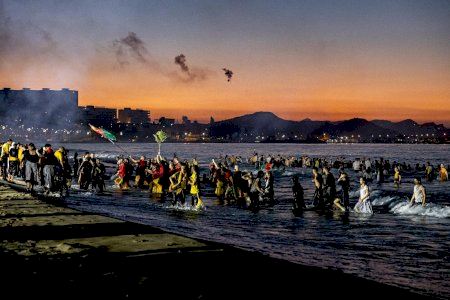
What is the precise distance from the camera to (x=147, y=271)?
620 centimetres

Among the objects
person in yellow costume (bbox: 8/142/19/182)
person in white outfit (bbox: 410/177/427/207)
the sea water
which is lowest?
the sea water

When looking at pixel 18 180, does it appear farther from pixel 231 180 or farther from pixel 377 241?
pixel 377 241

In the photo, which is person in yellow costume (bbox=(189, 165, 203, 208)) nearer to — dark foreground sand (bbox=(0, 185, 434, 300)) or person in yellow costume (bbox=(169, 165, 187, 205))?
person in yellow costume (bbox=(169, 165, 187, 205))

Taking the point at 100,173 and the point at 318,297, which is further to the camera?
the point at 100,173

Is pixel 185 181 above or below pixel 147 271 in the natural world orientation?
above

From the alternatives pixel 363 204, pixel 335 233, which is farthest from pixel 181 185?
pixel 363 204

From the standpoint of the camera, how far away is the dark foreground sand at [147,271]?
5.35 metres

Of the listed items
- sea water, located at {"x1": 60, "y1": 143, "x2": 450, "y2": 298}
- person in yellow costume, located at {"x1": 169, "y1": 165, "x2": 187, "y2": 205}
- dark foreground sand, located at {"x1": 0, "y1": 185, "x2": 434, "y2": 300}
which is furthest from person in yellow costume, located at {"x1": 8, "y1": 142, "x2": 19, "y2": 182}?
dark foreground sand, located at {"x1": 0, "y1": 185, "x2": 434, "y2": 300}

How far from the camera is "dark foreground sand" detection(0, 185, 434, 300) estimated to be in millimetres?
5348

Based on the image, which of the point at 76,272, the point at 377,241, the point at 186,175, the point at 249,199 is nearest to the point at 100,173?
the point at 186,175

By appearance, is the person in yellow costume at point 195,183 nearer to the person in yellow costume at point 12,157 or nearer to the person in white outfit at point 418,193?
the person in white outfit at point 418,193

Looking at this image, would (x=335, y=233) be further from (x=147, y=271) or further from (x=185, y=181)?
(x=147, y=271)

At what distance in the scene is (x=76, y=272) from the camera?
19.8 ft

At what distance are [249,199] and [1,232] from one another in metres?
12.7
